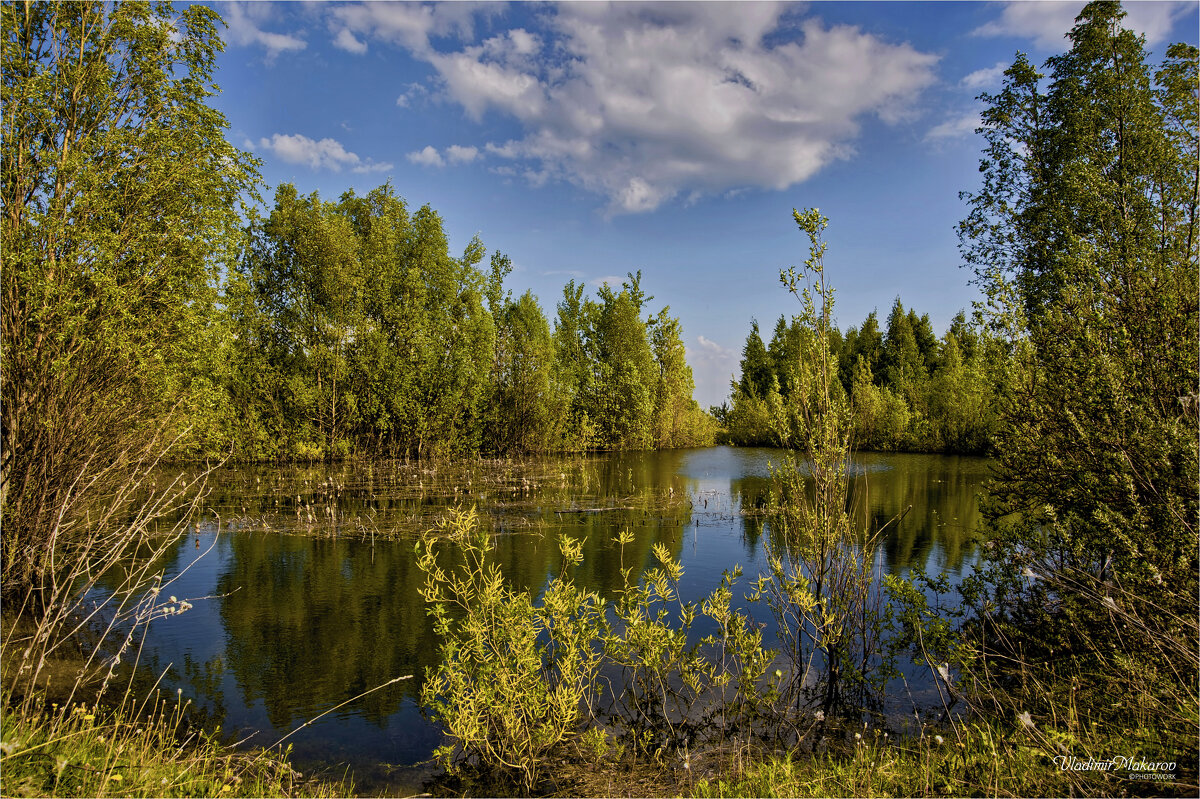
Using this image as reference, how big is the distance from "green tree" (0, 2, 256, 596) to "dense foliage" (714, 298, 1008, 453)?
17095 millimetres

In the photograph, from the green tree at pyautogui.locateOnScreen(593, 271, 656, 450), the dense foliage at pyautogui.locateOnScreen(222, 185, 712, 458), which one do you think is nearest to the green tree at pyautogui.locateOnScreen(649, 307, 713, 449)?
the green tree at pyautogui.locateOnScreen(593, 271, 656, 450)

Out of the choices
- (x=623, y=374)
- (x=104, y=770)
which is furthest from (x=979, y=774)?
(x=623, y=374)

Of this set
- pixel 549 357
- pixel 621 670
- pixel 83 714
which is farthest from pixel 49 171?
pixel 549 357

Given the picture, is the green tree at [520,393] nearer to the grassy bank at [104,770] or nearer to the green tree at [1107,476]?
the green tree at [1107,476]

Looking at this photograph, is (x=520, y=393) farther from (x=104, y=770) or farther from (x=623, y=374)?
(x=104, y=770)

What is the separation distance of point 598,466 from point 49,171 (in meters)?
23.4

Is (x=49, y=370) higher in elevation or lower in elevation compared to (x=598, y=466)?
higher

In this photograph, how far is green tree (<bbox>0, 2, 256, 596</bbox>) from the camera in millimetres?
8070

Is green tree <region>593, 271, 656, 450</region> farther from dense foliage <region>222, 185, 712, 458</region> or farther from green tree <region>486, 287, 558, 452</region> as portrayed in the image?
green tree <region>486, 287, 558, 452</region>

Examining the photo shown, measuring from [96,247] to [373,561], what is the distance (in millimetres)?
6863

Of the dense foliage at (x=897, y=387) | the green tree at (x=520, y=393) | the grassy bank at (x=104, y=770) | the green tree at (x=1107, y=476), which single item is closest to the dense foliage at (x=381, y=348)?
the green tree at (x=520, y=393)

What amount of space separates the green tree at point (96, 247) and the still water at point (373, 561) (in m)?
2.07

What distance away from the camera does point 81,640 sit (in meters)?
7.73

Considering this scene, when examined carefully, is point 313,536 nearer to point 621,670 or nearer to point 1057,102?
point 621,670
